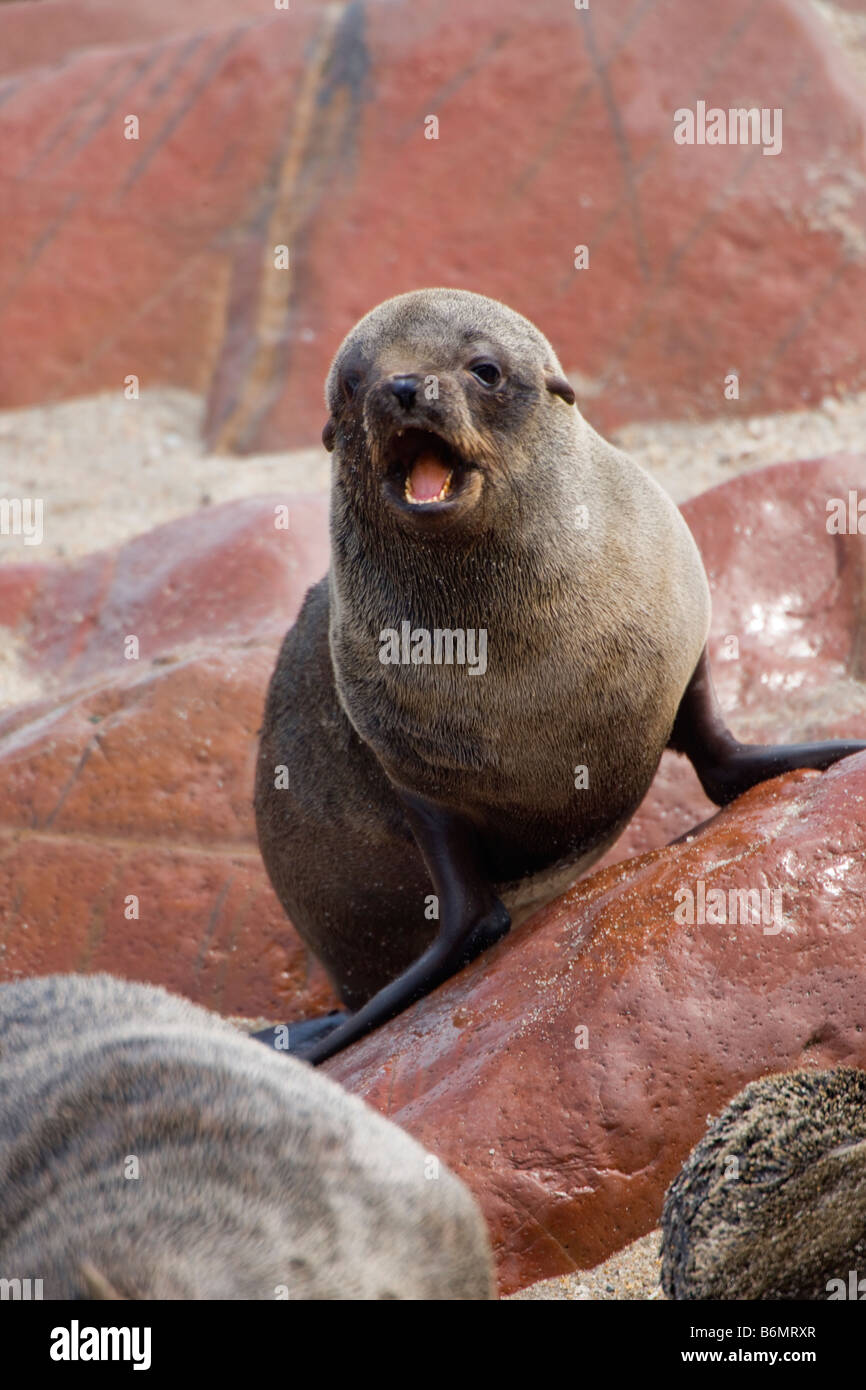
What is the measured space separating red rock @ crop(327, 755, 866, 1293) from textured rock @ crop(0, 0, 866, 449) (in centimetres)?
647

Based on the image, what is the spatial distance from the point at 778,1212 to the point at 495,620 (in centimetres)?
225

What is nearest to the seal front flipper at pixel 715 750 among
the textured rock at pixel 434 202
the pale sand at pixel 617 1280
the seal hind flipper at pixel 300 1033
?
the seal hind flipper at pixel 300 1033

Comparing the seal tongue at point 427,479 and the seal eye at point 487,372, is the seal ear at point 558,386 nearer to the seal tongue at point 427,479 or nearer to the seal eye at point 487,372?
the seal eye at point 487,372

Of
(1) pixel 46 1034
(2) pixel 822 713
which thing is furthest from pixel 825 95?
(1) pixel 46 1034

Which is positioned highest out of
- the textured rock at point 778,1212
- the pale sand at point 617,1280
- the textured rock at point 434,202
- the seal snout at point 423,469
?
the textured rock at point 434,202

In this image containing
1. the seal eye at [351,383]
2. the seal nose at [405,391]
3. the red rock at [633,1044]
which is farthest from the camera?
the seal eye at [351,383]

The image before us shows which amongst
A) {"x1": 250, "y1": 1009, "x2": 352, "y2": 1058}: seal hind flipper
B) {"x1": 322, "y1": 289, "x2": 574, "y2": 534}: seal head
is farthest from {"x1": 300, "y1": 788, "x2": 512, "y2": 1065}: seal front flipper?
{"x1": 322, "y1": 289, "x2": 574, "y2": 534}: seal head

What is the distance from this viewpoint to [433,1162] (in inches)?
137

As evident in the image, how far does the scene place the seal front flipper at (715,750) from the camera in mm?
5723

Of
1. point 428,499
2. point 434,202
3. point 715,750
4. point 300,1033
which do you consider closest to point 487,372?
point 428,499

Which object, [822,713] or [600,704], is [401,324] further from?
[822,713]

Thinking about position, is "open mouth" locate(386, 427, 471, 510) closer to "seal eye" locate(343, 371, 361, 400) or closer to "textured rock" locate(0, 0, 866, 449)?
"seal eye" locate(343, 371, 361, 400)

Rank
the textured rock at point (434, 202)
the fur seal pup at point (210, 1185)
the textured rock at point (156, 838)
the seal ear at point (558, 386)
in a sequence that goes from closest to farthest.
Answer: the fur seal pup at point (210, 1185) → the seal ear at point (558, 386) → the textured rock at point (156, 838) → the textured rock at point (434, 202)

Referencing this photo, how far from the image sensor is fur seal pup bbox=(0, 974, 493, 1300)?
9.37ft
